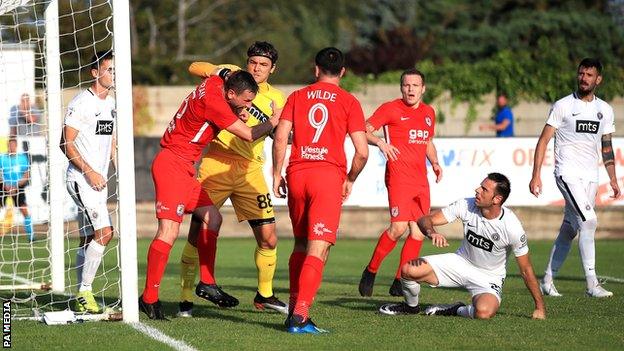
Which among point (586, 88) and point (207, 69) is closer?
point (207, 69)

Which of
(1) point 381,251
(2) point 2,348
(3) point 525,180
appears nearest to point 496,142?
(3) point 525,180

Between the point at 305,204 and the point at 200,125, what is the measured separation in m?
1.23

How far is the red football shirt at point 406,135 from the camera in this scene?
13266mm

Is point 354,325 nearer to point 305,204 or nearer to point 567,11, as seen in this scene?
point 305,204

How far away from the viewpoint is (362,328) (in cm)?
1025

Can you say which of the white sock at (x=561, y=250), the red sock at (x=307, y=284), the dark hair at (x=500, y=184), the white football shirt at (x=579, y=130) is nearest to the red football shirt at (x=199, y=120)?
the red sock at (x=307, y=284)

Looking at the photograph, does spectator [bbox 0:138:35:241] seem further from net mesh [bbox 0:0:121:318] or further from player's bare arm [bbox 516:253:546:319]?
player's bare arm [bbox 516:253:546:319]

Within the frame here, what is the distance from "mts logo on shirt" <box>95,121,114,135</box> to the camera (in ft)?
39.0

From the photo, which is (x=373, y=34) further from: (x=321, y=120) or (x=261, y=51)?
(x=321, y=120)

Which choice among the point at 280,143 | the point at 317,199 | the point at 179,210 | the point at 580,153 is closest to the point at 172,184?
the point at 179,210

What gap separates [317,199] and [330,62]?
1100mm

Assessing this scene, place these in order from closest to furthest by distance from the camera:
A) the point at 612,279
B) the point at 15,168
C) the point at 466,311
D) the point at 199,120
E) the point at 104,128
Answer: the point at 199,120 → the point at 466,311 → the point at 104,128 → the point at 612,279 → the point at 15,168

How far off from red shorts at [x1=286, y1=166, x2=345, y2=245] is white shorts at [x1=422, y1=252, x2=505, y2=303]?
1521 mm

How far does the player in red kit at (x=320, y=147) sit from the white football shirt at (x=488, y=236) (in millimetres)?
1252
